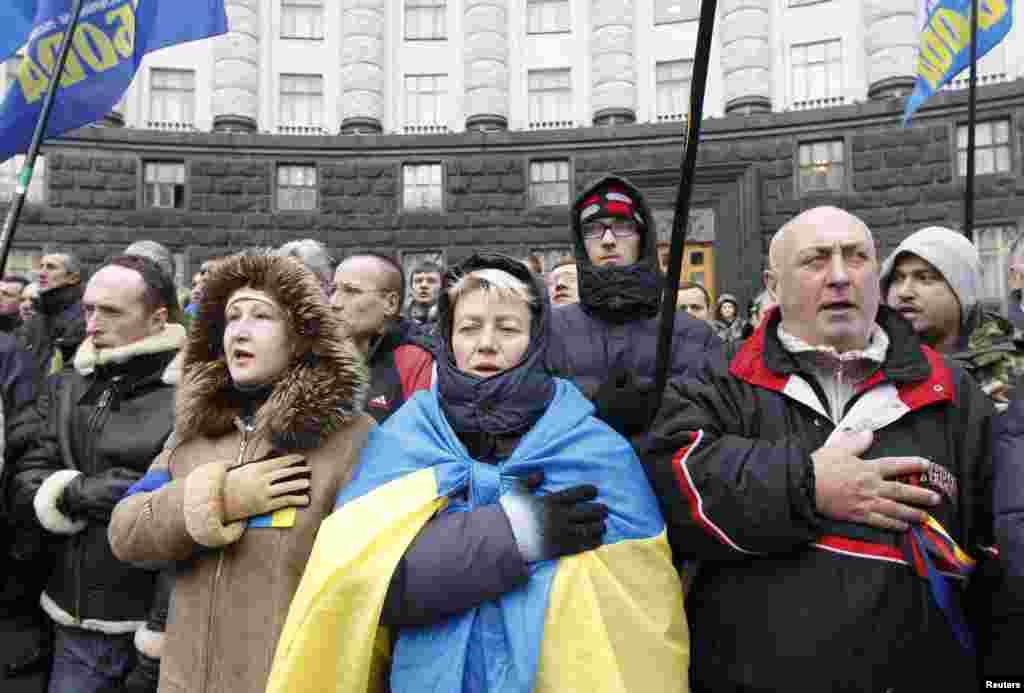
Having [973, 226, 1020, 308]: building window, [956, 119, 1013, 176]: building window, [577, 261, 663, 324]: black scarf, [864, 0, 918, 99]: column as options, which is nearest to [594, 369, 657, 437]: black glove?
[577, 261, 663, 324]: black scarf

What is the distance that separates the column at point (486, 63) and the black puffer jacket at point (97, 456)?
19.5 m

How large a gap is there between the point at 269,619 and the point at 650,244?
219 centimetres

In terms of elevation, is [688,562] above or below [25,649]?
above

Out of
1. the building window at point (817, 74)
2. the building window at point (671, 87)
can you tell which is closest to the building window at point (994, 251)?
the building window at point (817, 74)

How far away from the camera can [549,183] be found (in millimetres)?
21484

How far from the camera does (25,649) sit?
468cm

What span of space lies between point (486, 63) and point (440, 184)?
375cm

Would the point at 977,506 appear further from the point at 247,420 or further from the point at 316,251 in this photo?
the point at 316,251

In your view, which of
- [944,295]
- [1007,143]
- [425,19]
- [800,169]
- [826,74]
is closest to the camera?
[944,295]

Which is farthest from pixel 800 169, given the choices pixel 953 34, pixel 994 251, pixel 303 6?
pixel 303 6

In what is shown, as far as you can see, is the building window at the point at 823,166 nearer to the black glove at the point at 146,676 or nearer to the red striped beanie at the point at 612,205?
the red striped beanie at the point at 612,205

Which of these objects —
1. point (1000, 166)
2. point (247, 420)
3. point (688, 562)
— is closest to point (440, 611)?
point (688, 562)

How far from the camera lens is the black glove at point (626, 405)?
2.36 metres

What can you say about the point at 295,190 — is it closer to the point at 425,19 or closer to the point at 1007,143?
the point at 425,19
